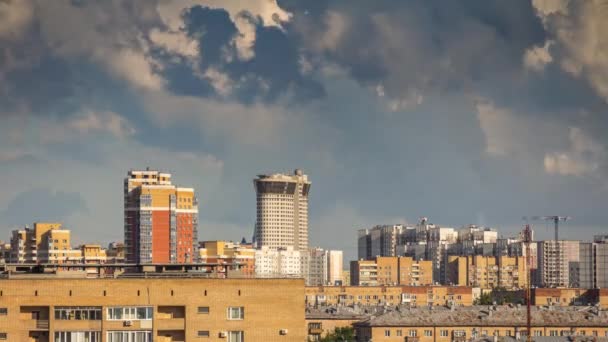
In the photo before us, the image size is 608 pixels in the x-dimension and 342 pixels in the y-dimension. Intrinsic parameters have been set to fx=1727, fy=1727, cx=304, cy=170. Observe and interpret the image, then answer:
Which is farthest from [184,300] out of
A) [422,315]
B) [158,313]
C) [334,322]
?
[334,322]

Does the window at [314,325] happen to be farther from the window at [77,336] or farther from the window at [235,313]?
the window at [77,336]

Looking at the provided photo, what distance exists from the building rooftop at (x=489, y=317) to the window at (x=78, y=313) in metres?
103

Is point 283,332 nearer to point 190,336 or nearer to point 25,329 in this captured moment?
point 190,336

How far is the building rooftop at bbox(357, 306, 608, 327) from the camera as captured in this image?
151 meters

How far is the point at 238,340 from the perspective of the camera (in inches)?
1909

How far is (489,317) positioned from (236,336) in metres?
107

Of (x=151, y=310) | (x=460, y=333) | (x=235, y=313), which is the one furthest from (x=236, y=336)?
(x=460, y=333)

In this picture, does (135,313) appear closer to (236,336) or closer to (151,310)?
(151,310)

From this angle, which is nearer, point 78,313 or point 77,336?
point 77,336

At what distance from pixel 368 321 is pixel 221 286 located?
108m

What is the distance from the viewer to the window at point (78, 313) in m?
47.8

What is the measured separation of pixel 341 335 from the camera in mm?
154875

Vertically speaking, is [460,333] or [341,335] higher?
[460,333]

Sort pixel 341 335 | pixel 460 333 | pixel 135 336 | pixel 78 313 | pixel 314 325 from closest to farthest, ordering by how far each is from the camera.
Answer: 1. pixel 135 336
2. pixel 78 313
3. pixel 460 333
4. pixel 341 335
5. pixel 314 325
